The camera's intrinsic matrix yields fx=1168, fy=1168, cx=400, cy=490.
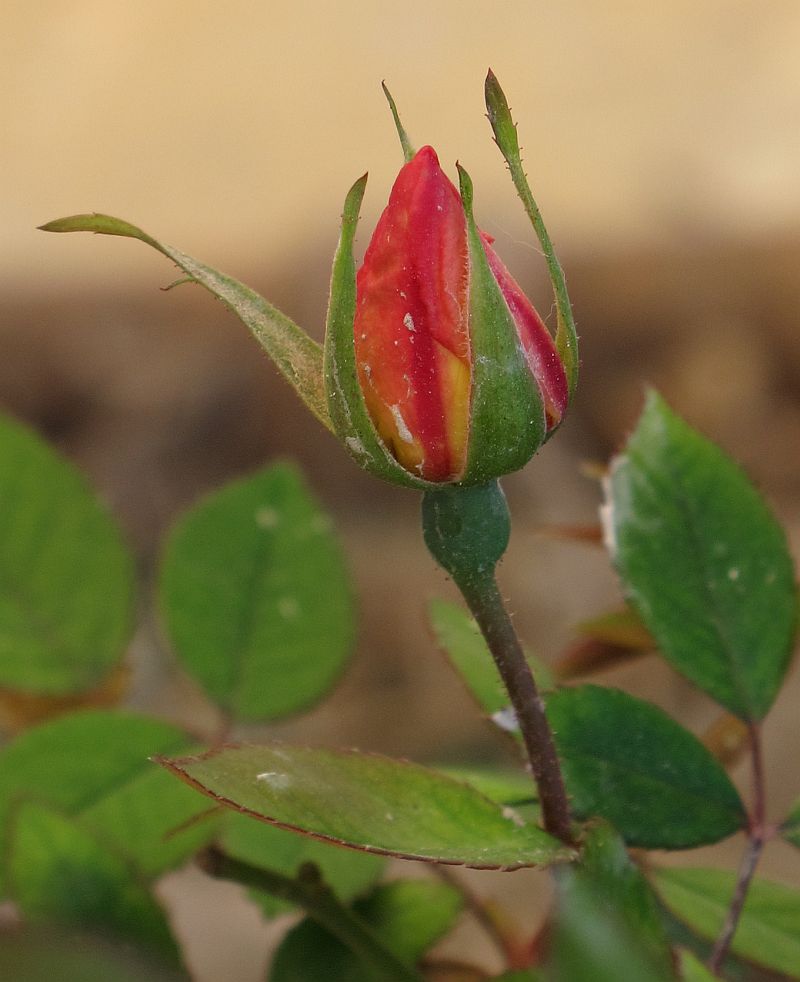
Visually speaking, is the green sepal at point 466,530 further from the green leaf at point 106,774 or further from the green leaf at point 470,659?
the green leaf at point 106,774

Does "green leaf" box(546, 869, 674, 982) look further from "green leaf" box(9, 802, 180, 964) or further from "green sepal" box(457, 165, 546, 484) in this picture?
"green leaf" box(9, 802, 180, 964)

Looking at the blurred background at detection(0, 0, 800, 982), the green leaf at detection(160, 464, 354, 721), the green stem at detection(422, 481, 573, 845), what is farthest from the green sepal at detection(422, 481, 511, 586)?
the blurred background at detection(0, 0, 800, 982)

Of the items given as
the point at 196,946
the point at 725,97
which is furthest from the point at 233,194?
the point at 196,946

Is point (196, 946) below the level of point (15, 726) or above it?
below

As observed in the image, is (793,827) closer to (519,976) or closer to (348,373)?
(519,976)

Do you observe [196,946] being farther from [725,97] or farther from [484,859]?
[725,97]

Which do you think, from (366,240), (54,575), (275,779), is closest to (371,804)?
(275,779)

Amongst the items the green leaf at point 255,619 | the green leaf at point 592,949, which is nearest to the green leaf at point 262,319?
the green leaf at point 592,949
